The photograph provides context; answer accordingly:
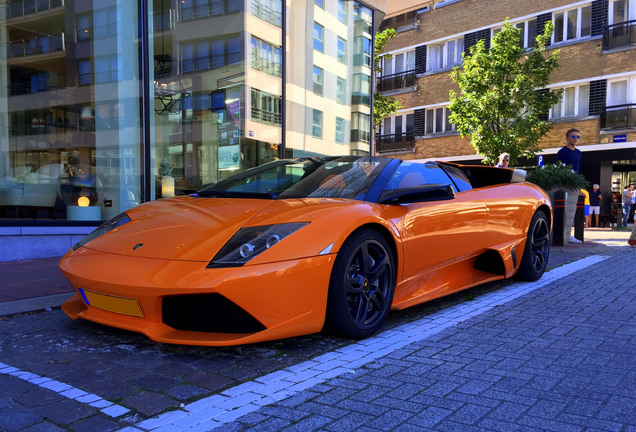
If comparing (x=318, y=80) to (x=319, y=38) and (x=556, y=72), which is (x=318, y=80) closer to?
(x=319, y=38)

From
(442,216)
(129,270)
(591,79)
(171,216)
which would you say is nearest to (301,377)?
(129,270)

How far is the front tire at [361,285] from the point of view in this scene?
3.00 metres

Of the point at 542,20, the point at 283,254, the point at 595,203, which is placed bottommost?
the point at 595,203

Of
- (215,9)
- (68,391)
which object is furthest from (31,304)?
(215,9)

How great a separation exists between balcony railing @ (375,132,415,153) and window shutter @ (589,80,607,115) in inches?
382

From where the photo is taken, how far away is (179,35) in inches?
378

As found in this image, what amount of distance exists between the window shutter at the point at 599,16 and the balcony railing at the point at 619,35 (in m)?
0.29

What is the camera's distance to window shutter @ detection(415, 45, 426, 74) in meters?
29.1

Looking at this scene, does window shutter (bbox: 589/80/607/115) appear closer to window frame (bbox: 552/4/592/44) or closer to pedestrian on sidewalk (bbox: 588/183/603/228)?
window frame (bbox: 552/4/592/44)

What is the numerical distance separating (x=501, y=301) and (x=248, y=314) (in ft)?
8.80

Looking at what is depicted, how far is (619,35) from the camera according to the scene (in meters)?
21.6

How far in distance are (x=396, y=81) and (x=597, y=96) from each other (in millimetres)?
11563

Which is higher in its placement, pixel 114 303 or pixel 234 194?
pixel 234 194

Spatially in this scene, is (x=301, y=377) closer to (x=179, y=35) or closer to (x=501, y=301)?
(x=501, y=301)
